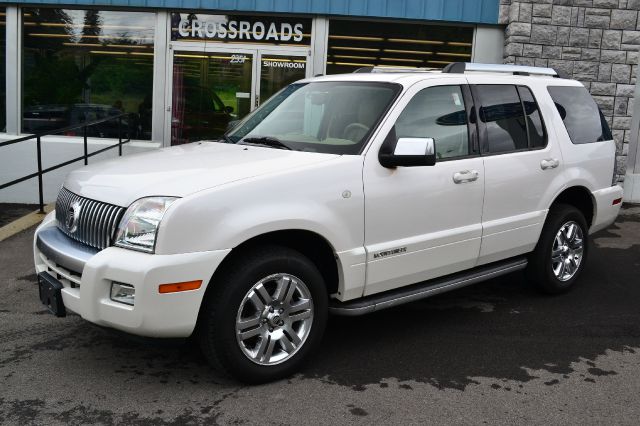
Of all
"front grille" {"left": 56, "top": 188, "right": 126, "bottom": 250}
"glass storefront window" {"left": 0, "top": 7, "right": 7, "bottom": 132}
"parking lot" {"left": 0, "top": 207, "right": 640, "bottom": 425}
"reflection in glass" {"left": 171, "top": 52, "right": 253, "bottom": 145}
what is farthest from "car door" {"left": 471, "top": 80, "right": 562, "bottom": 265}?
"glass storefront window" {"left": 0, "top": 7, "right": 7, "bottom": 132}

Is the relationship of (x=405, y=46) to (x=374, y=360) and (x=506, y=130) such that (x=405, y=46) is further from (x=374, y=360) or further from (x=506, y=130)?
(x=374, y=360)

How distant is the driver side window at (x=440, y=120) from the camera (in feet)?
15.2

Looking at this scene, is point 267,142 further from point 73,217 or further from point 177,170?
point 73,217

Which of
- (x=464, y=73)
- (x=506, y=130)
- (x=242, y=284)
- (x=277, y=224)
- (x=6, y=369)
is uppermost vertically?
(x=464, y=73)

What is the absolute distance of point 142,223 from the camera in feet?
11.8

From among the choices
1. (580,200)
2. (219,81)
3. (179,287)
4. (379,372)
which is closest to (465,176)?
(379,372)

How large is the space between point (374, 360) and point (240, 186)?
147 centimetres

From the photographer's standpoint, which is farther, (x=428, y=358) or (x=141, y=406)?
(x=428, y=358)

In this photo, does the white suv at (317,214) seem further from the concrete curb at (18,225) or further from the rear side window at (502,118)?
the concrete curb at (18,225)

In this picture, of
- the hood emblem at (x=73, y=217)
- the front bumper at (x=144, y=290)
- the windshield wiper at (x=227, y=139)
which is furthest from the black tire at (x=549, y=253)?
the hood emblem at (x=73, y=217)

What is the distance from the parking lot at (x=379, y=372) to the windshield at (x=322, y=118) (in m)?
1.36

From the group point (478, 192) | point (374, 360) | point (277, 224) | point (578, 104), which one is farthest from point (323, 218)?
point (578, 104)

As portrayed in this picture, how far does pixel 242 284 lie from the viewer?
372 cm

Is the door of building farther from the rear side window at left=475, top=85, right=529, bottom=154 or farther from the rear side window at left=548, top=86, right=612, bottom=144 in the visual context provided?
the rear side window at left=475, top=85, right=529, bottom=154
